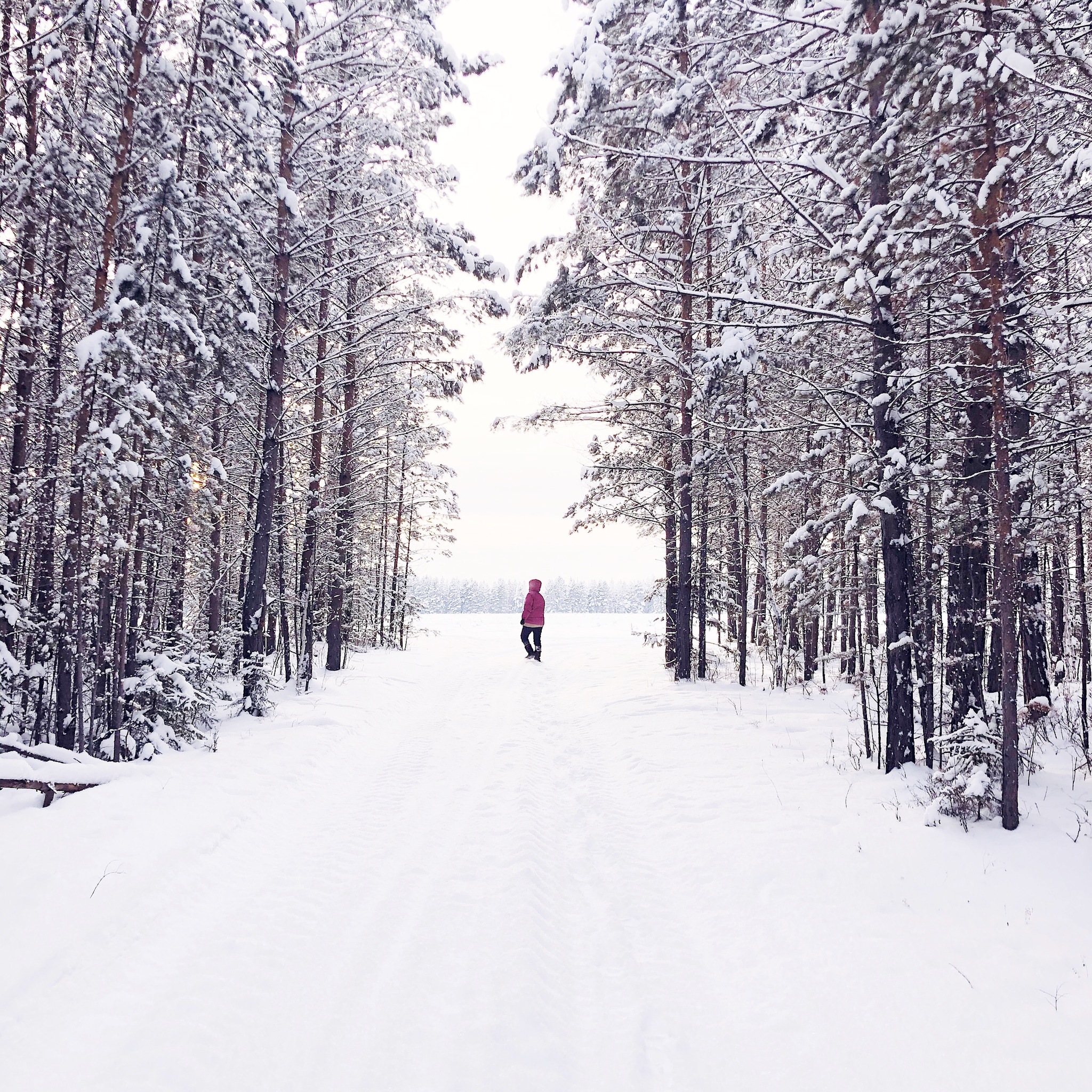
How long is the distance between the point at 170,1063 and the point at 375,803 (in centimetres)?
314

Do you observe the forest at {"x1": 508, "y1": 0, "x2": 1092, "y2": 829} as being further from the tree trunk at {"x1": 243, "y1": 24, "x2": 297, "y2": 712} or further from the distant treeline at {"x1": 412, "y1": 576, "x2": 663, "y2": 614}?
the distant treeline at {"x1": 412, "y1": 576, "x2": 663, "y2": 614}

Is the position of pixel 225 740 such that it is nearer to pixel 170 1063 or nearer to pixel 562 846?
pixel 562 846

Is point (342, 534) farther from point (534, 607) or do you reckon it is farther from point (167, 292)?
point (167, 292)

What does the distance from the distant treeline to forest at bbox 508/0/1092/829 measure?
8582 centimetres

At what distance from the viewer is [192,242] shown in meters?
8.30

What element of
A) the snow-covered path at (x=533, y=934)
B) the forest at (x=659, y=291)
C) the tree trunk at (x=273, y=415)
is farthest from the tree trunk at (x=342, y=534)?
the snow-covered path at (x=533, y=934)

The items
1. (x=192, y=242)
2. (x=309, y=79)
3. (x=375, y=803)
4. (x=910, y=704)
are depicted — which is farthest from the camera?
(x=309, y=79)

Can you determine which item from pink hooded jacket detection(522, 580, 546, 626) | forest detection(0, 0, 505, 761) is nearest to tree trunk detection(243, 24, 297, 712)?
forest detection(0, 0, 505, 761)

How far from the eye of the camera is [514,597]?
11200 centimetres

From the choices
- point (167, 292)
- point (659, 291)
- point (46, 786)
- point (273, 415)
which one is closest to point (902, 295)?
point (659, 291)

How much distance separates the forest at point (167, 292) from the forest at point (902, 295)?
3.72m

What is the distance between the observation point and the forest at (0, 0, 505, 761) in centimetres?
680

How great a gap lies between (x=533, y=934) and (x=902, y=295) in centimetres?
693

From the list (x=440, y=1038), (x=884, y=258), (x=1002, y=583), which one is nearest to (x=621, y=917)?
(x=440, y=1038)
